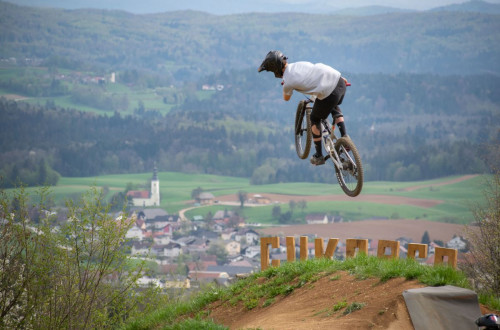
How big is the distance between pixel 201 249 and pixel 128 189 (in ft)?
141

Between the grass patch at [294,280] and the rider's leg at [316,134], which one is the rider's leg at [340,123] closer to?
the rider's leg at [316,134]

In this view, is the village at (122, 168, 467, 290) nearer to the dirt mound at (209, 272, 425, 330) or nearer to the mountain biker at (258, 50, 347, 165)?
the dirt mound at (209, 272, 425, 330)

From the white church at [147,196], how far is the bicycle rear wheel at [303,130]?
5247 inches

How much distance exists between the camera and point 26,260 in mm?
17078

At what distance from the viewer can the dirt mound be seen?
10.0 m

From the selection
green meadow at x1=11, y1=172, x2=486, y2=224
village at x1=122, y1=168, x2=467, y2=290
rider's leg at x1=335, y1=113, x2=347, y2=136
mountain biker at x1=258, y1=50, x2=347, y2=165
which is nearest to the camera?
mountain biker at x1=258, y1=50, x2=347, y2=165

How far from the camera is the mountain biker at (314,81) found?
11906 mm

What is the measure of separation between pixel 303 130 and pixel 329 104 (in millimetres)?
1843

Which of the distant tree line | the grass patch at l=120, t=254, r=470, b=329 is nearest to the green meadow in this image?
the distant tree line

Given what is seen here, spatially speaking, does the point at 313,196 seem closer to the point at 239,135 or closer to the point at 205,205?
the point at 205,205

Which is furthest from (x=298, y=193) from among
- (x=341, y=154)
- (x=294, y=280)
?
(x=341, y=154)

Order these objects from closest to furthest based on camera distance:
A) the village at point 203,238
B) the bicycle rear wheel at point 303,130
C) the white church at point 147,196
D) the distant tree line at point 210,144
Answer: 1. the bicycle rear wheel at point 303,130
2. the village at point 203,238
3. the white church at point 147,196
4. the distant tree line at point 210,144

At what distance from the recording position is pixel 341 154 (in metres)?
12.5

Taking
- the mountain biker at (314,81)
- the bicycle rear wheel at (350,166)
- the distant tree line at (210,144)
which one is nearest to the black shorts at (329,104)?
the mountain biker at (314,81)
